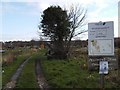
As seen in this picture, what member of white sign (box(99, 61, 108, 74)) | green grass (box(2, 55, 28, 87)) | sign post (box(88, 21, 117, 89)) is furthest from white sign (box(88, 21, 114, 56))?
green grass (box(2, 55, 28, 87))

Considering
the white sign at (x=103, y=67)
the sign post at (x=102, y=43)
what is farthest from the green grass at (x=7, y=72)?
the white sign at (x=103, y=67)

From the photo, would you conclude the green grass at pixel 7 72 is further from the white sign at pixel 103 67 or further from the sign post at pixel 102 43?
the white sign at pixel 103 67

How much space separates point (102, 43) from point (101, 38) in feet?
0.92

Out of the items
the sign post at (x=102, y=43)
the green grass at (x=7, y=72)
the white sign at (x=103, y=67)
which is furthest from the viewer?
the green grass at (x=7, y=72)

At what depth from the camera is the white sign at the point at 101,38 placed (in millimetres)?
16047

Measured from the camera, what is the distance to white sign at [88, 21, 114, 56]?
1605cm

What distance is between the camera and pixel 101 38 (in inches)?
639

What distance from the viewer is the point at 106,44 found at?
1597 centimetres

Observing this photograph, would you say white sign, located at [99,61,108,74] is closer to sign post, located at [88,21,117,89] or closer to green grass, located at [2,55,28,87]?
sign post, located at [88,21,117,89]

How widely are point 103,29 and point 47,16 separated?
110 ft

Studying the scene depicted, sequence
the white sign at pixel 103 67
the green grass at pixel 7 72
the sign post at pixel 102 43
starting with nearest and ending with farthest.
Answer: the white sign at pixel 103 67 < the sign post at pixel 102 43 < the green grass at pixel 7 72

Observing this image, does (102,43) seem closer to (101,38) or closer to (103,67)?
(101,38)

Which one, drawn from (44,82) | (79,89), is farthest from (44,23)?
(79,89)

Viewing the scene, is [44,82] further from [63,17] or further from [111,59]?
[63,17]
